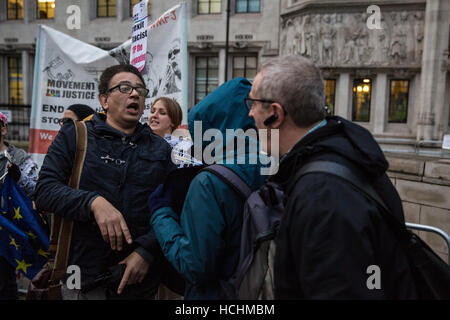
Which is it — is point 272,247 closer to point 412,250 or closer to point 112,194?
point 412,250

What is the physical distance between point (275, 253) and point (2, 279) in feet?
8.85

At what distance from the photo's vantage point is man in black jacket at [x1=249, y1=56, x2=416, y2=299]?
112cm

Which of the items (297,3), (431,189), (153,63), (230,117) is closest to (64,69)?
(153,63)

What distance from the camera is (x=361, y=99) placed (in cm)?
1788

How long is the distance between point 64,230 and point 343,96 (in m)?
17.3

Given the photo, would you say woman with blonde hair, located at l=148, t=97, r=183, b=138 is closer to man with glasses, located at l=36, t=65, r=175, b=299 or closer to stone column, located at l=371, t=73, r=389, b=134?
man with glasses, located at l=36, t=65, r=175, b=299

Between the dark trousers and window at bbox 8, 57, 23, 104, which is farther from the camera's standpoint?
window at bbox 8, 57, 23, 104

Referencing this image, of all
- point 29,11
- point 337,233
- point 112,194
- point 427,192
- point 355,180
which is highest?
point 29,11

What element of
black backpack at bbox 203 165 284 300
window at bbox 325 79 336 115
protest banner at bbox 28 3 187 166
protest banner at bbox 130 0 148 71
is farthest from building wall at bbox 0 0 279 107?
black backpack at bbox 203 165 284 300

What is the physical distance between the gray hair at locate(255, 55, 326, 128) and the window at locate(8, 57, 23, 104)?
24362 millimetres

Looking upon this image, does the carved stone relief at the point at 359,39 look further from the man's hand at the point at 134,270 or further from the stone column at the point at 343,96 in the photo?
the man's hand at the point at 134,270

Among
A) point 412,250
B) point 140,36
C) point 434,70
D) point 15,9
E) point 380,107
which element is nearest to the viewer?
point 412,250

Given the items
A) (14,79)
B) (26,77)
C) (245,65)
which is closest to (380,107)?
(245,65)

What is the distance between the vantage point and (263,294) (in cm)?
132
